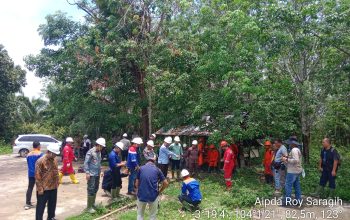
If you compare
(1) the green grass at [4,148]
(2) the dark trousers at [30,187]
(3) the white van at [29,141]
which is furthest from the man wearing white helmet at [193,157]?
(1) the green grass at [4,148]

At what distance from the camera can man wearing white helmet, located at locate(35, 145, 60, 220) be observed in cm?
738

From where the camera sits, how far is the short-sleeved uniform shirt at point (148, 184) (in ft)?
22.3

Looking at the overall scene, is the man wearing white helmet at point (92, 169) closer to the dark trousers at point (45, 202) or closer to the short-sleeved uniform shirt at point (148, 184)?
the dark trousers at point (45, 202)

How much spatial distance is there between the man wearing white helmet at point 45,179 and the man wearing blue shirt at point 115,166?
7.02 feet

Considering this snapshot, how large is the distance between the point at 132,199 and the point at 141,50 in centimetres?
942

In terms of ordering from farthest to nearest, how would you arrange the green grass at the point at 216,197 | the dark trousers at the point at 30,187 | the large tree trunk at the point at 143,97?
the large tree trunk at the point at 143,97, the dark trousers at the point at 30,187, the green grass at the point at 216,197

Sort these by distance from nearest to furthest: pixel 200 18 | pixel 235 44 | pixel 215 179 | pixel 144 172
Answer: pixel 144 172
pixel 215 179
pixel 235 44
pixel 200 18

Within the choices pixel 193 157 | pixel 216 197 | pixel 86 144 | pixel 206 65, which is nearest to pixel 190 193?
pixel 216 197

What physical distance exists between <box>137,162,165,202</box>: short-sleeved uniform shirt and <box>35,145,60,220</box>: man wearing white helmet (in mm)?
1968

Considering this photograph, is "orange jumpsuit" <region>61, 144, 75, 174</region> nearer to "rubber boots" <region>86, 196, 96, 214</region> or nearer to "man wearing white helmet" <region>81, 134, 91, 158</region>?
"rubber boots" <region>86, 196, 96, 214</region>

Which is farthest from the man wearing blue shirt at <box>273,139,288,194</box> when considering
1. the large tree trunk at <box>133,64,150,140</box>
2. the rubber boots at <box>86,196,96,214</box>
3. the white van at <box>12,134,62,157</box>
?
the white van at <box>12,134,62,157</box>

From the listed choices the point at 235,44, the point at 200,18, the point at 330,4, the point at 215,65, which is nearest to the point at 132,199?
the point at 215,65

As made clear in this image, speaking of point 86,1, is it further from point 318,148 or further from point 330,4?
point 318,148

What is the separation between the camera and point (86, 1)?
1964 centimetres
